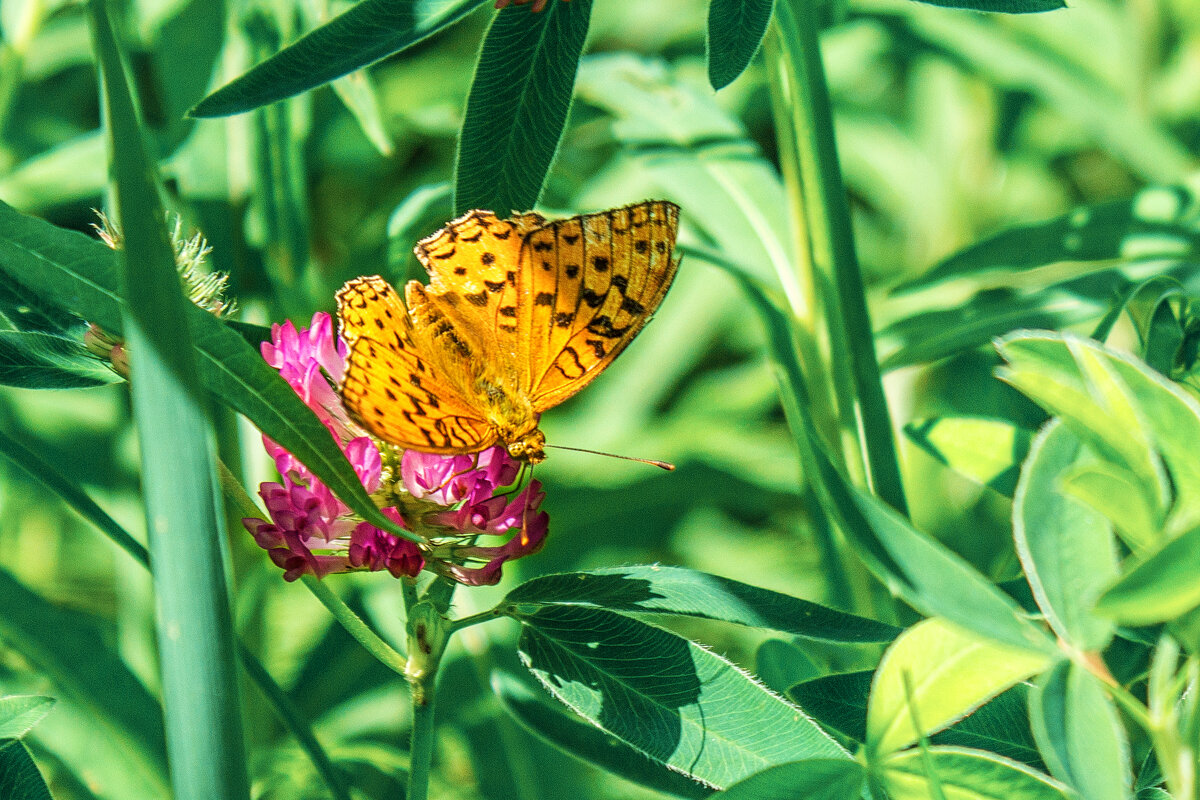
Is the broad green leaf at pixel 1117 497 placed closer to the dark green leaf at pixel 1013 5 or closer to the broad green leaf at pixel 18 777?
the dark green leaf at pixel 1013 5

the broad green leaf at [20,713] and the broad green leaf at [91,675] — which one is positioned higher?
the broad green leaf at [20,713]

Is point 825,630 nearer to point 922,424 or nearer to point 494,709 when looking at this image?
point 922,424

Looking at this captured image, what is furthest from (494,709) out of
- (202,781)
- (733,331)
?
(733,331)

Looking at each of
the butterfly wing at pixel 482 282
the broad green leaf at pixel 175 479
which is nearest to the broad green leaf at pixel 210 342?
the broad green leaf at pixel 175 479

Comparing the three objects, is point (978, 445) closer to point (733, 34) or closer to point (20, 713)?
point (733, 34)

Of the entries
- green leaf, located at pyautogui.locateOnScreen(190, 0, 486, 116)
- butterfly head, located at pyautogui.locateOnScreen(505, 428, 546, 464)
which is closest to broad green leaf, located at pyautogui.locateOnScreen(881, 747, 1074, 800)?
butterfly head, located at pyautogui.locateOnScreen(505, 428, 546, 464)

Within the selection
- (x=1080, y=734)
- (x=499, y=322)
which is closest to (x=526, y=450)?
(x=499, y=322)

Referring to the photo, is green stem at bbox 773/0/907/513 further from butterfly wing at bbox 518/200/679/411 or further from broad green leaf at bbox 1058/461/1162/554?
broad green leaf at bbox 1058/461/1162/554

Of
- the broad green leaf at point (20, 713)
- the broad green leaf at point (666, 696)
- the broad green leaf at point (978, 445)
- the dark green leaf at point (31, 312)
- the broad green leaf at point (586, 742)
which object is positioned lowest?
the broad green leaf at point (586, 742)
